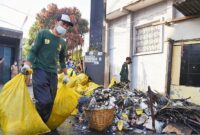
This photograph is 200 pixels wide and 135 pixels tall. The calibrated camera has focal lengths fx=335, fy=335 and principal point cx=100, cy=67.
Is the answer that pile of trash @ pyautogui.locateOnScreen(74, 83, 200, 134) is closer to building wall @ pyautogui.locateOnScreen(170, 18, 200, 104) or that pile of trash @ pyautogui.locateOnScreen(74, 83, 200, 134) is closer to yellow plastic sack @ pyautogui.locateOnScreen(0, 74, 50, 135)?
yellow plastic sack @ pyautogui.locateOnScreen(0, 74, 50, 135)

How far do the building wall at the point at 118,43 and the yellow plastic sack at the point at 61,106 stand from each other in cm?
907

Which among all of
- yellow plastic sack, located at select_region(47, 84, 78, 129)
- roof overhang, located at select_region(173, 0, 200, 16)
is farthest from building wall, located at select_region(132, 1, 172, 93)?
yellow plastic sack, located at select_region(47, 84, 78, 129)

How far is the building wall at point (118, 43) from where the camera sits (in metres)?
14.8

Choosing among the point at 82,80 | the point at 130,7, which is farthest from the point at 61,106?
the point at 130,7

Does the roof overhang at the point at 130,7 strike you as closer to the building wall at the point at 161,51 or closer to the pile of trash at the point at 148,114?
the building wall at the point at 161,51

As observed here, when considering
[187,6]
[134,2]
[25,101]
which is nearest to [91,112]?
[25,101]

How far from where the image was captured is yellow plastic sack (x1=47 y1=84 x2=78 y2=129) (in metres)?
5.38

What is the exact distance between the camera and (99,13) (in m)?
13.9

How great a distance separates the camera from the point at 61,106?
17.9ft

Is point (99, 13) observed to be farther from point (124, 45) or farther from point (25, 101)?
point (25, 101)

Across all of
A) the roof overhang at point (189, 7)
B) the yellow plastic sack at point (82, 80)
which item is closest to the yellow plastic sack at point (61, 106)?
the yellow plastic sack at point (82, 80)

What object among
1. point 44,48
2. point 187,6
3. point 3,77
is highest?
point 187,6

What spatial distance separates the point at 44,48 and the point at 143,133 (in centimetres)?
233

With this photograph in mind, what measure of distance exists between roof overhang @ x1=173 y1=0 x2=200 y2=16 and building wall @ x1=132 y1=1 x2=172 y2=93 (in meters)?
1.18
